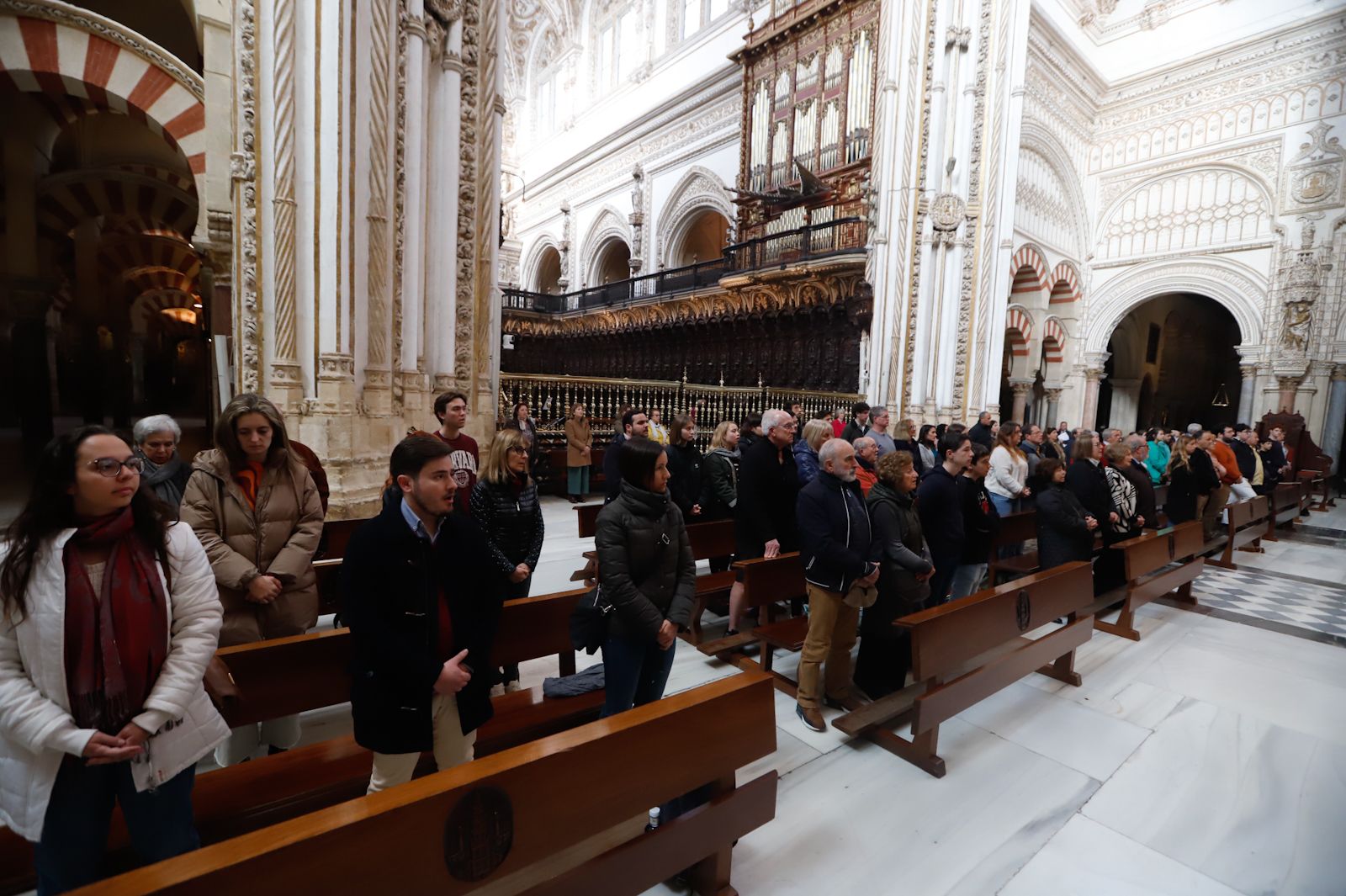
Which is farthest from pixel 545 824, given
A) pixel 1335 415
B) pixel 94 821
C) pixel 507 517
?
pixel 1335 415

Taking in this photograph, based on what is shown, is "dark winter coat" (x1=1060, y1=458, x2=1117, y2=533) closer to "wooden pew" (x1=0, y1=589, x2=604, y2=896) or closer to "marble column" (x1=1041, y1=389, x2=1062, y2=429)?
"wooden pew" (x1=0, y1=589, x2=604, y2=896)

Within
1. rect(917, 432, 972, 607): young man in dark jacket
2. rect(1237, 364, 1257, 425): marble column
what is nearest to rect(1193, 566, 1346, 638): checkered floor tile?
rect(917, 432, 972, 607): young man in dark jacket

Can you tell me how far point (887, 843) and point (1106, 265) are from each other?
17.5 m

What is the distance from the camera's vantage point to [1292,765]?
9.12ft

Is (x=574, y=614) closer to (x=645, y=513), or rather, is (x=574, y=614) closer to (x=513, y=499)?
(x=645, y=513)

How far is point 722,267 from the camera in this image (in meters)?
14.9

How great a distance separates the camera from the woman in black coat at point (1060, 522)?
4.09m

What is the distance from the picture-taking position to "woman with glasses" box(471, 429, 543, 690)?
103 inches

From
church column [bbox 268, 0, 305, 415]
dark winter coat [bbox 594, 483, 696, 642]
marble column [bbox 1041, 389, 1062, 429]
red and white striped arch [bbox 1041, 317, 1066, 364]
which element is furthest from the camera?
marble column [bbox 1041, 389, 1062, 429]

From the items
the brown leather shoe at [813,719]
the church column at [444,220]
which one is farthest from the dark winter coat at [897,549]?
the church column at [444,220]

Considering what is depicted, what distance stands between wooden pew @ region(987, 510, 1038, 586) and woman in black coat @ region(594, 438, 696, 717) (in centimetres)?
373

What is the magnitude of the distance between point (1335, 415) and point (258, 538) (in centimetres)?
1760

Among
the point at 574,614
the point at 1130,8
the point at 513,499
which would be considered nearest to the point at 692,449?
the point at 513,499

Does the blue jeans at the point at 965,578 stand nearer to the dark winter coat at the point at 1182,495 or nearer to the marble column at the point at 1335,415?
the dark winter coat at the point at 1182,495
